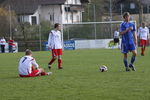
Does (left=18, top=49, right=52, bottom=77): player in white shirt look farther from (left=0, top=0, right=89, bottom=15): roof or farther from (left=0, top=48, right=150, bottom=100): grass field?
(left=0, top=0, right=89, bottom=15): roof

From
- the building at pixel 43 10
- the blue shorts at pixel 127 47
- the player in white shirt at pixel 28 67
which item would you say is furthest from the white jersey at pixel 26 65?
the building at pixel 43 10

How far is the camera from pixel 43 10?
222ft

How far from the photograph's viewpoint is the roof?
6380 centimetres

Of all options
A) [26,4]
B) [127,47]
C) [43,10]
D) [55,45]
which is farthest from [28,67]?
[26,4]

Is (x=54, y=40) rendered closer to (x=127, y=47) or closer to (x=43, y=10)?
(x=127, y=47)

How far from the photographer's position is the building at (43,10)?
6450 cm

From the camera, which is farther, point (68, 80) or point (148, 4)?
point (148, 4)

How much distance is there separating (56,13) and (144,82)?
2207 inches

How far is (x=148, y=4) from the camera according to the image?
74.2 meters

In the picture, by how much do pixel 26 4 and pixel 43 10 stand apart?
2746 millimetres

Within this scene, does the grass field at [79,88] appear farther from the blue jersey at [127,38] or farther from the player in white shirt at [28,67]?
the blue jersey at [127,38]

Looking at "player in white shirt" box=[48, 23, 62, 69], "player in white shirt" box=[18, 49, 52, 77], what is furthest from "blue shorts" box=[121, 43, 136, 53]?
"player in white shirt" box=[48, 23, 62, 69]

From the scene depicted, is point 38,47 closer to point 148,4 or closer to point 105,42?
point 105,42

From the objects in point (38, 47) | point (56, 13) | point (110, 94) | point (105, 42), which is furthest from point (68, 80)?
point (56, 13)
